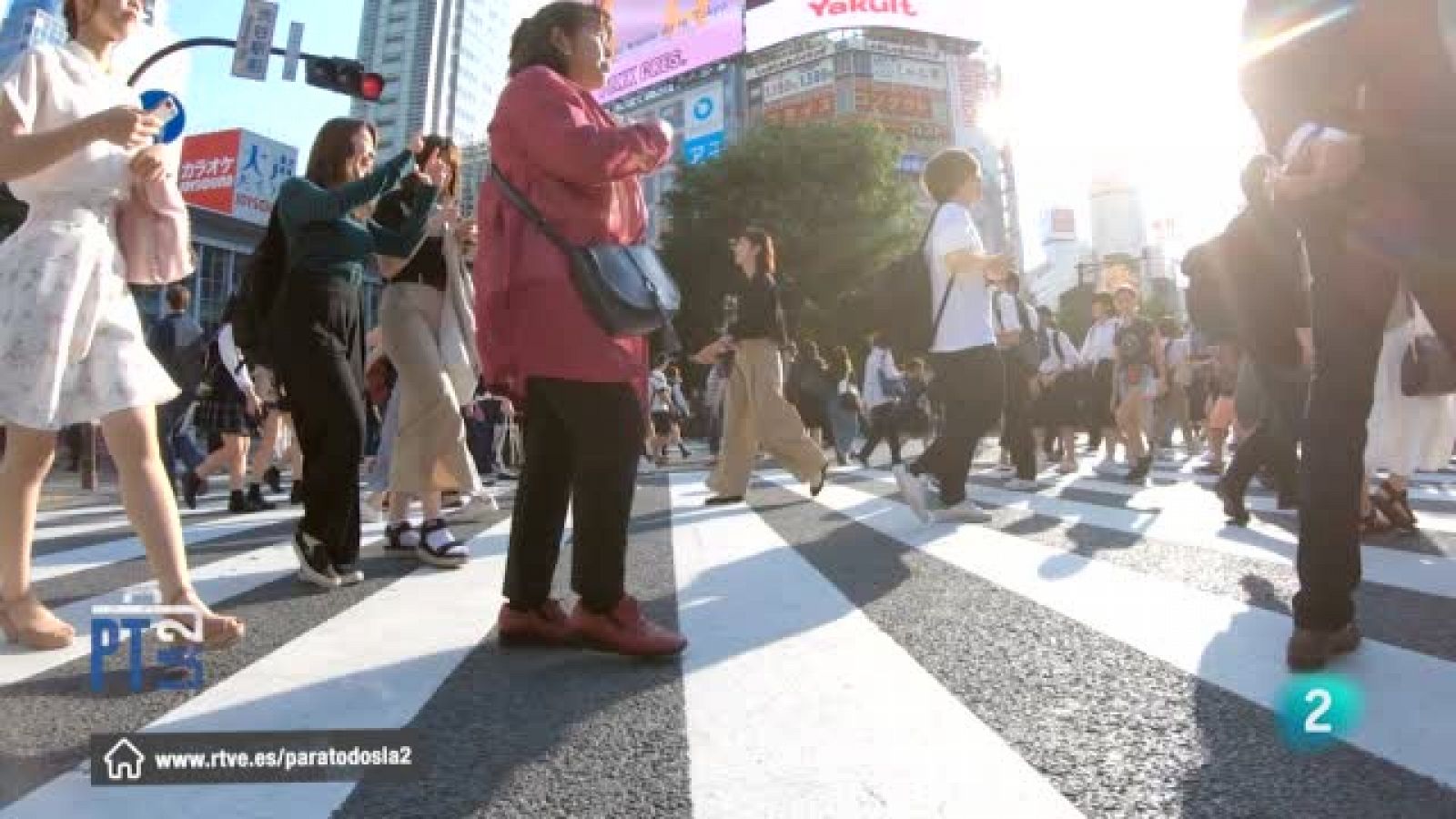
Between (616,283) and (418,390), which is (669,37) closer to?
(418,390)

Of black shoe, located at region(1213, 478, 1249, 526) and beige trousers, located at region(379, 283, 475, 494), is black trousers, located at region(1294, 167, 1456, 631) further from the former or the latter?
beige trousers, located at region(379, 283, 475, 494)

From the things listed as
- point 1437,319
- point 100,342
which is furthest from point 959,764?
point 100,342

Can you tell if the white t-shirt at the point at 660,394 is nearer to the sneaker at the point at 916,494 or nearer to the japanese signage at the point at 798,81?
the sneaker at the point at 916,494

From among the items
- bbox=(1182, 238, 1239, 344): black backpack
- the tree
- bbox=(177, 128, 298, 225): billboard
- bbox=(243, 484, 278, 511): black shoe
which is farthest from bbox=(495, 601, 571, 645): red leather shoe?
bbox=(177, 128, 298, 225): billboard

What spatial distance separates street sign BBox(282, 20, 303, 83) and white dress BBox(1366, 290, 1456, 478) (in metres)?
14.6

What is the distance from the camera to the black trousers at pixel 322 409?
9.60 ft

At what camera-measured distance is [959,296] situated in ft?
14.5

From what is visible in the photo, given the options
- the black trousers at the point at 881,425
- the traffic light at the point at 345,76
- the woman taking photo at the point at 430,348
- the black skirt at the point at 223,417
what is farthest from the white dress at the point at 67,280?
the traffic light at the point at 345,76

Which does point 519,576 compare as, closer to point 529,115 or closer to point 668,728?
point 668,728

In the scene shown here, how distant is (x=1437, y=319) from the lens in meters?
1.84

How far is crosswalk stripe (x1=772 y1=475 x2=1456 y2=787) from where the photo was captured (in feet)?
4.49

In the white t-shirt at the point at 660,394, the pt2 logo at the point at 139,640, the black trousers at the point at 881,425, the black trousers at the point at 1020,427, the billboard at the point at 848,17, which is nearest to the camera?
the pt2 logo at the point at 139,640

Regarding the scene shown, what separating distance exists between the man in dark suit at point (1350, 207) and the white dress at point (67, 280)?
2.67 m

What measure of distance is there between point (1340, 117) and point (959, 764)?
62.4 inches
